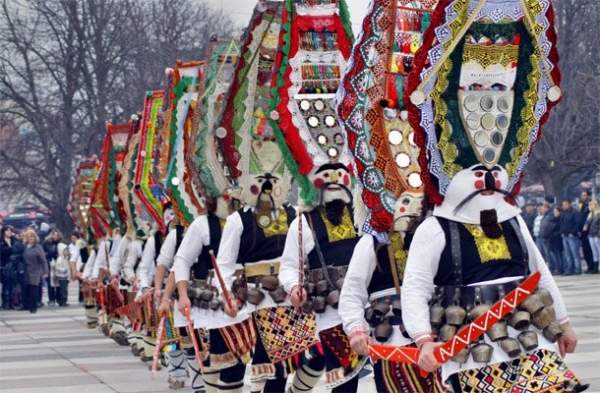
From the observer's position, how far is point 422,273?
684 centimetres

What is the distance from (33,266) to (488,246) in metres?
23.6

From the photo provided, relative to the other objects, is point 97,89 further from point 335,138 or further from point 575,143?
point 335,138

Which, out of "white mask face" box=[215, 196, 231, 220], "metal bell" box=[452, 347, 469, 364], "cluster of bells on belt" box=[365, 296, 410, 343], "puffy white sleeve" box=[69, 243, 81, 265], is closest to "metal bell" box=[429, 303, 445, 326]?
"metal bell" box=[452, 347, 469, 364]

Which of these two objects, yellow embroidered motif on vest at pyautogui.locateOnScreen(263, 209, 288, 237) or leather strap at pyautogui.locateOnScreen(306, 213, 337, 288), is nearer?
leather strap at pyautogui.locateOnScreen(306, 213, 337, 288)

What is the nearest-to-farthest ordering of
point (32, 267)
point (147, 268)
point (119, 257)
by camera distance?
point (147, 268) < point (119, 257) < point (32, 267)

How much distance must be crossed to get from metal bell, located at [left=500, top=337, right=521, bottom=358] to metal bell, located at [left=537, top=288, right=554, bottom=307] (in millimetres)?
236

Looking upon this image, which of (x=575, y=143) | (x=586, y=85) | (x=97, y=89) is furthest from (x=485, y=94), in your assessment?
(x=97, y=89)

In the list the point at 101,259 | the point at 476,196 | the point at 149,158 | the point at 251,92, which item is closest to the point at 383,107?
the point at 476,196

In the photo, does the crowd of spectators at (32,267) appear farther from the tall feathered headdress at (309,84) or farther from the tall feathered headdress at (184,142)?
the tall feathered headdress at (309,84)

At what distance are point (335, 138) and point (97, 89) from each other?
33924mm

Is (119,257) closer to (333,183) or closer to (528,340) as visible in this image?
(333,183)

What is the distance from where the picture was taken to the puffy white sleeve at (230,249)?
10867 mm

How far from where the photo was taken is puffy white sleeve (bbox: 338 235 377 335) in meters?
7.52

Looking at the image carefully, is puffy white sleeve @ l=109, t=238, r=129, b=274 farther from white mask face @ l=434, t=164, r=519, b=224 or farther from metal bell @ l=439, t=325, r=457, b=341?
metal bell @ l=439, t=325, r=457, b=341
